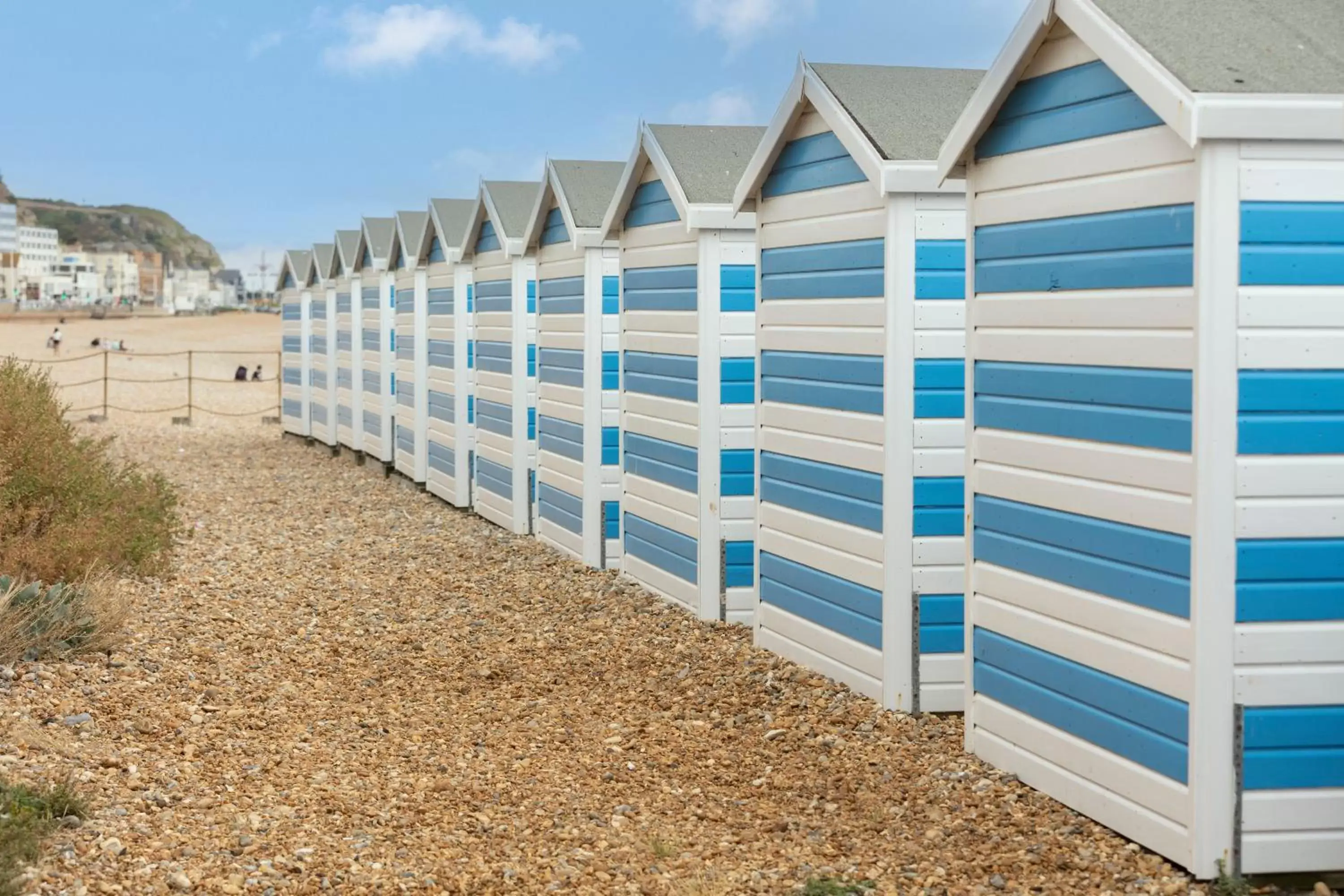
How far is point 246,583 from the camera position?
40.9 feet

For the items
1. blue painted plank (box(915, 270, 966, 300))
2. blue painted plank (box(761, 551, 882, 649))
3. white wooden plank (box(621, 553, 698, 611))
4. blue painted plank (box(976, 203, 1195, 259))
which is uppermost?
blue painted plank (box(976, 203, 1195, 259))

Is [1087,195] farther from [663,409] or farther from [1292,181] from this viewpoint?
[663,409]

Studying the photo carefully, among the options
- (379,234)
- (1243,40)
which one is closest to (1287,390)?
(1243,40)

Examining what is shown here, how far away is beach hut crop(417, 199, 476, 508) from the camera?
17422mm

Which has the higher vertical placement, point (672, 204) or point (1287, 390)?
point (672, 204)

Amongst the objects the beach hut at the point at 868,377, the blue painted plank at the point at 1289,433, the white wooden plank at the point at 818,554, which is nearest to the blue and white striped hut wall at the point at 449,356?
the white wooden plank at the point at 818,554

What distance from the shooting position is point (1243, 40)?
18.8ft

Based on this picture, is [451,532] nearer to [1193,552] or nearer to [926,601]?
[926,601]

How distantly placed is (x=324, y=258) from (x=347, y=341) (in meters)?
2.19

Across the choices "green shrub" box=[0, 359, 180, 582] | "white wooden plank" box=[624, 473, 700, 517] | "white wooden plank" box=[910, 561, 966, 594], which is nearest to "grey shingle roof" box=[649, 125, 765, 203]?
"white wooden plank" box=[624, 473, 700, 517]

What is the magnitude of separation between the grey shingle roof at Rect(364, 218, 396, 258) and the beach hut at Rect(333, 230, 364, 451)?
446 millimetres

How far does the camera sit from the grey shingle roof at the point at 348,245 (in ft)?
76.9

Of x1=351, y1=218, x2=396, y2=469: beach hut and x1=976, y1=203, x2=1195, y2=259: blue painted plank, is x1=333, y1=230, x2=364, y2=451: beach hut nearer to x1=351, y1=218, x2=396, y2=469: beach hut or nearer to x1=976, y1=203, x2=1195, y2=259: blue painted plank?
x1=351, y1=218, x2=396, y2=469: beach hut

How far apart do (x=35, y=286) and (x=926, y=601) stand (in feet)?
579
